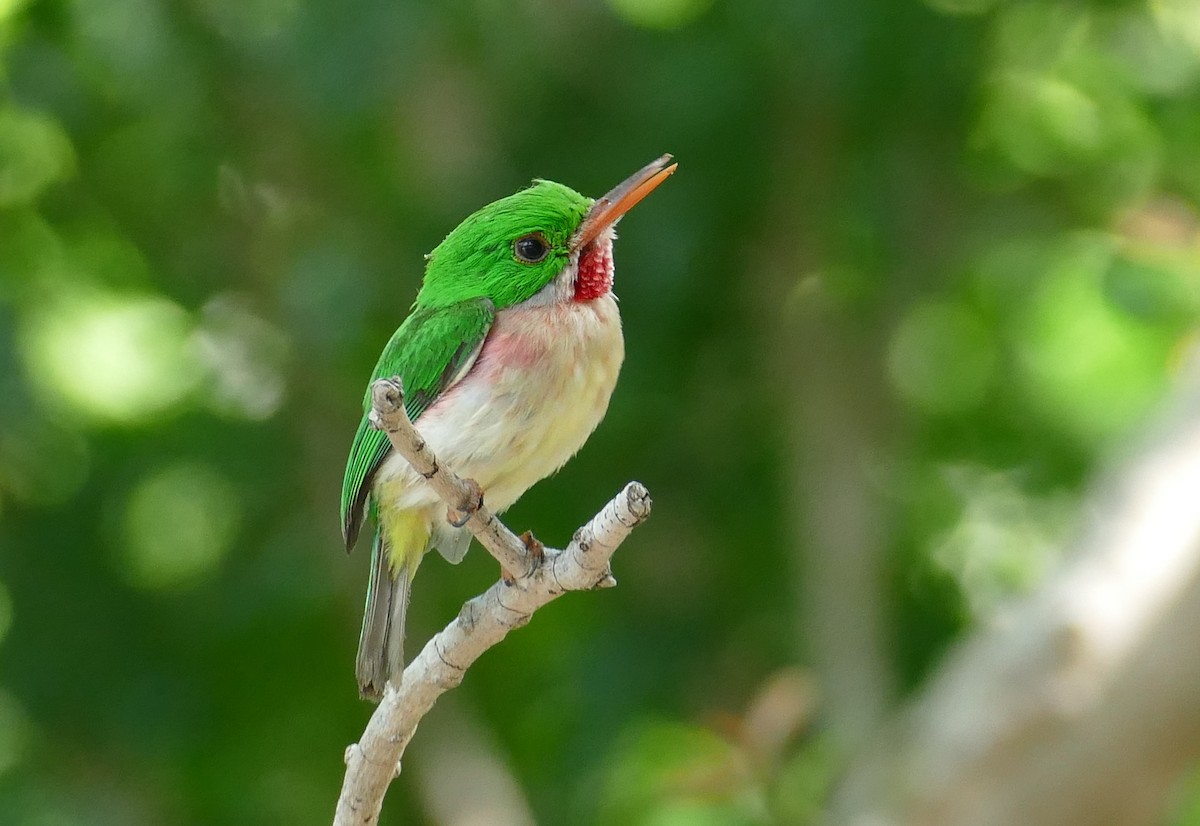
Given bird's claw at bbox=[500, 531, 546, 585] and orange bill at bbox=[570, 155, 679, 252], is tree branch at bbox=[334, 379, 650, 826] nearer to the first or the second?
bird's claw at bbox=[500, 531, 546, 585]

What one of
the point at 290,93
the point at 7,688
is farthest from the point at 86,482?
the point at 290,93

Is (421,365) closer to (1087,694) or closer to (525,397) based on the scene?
(525,397)

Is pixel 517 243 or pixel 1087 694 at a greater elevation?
pixel 1087 694

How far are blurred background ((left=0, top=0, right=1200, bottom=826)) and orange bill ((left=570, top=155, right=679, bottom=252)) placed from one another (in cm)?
222

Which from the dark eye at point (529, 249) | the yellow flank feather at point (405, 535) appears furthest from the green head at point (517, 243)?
the yellow flank feather at point (405, 535)

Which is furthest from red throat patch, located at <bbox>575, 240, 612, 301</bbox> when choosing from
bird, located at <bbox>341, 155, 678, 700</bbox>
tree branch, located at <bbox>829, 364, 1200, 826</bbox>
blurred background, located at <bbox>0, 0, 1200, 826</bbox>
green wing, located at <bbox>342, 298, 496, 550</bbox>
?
tree branch, located at <bbox>829, 364, 1200, 826</bbox>

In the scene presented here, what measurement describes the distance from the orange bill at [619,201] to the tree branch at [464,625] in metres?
0.52

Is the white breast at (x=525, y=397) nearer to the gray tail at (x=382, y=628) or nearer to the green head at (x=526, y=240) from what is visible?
the green head at (x=526, y=240)

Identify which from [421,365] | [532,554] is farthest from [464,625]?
[421,365]

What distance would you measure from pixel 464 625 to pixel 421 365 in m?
0.54

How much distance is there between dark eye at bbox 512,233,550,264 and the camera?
9.80ft

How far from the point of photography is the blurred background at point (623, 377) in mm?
5418

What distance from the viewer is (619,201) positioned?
283 cm

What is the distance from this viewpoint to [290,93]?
5527 mm
